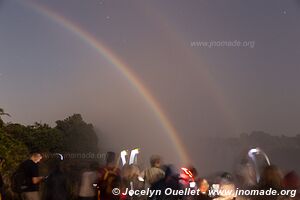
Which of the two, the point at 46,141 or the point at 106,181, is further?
the point at 46,141

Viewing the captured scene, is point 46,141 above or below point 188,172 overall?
above

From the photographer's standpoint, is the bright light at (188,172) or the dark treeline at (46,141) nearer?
the bright light at (188,172)

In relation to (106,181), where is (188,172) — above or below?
above

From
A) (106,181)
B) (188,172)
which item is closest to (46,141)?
(106,181)

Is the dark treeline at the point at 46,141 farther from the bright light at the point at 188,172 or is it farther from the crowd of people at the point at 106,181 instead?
the bright light at the point at 188,172

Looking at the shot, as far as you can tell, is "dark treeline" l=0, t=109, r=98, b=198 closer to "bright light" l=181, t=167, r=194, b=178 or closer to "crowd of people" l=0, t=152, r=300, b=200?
"crowd of people" l=0, t=152, r=300, b=200

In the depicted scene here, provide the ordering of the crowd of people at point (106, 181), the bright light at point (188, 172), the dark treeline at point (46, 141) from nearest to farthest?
the crowd of people at point (106, 181) → the bright light at point (188, 172) → the dark treeline at point (46, 141)

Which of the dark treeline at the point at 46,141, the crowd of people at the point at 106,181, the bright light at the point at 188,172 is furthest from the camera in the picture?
the dark treeline at the point at 46,141

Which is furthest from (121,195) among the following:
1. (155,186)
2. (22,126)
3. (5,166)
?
(22,126)

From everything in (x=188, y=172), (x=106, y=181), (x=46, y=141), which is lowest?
(x=106, y=181)

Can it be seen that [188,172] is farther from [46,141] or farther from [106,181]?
[46,141]

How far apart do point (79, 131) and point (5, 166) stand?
31.4 ft

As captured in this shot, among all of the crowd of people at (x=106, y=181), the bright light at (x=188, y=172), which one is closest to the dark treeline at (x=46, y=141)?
the crowd of people at (x=106, y=181)

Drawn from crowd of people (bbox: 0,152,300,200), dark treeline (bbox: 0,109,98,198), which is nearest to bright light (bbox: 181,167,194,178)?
crowd of people (bbox: 0,152,300,200)
